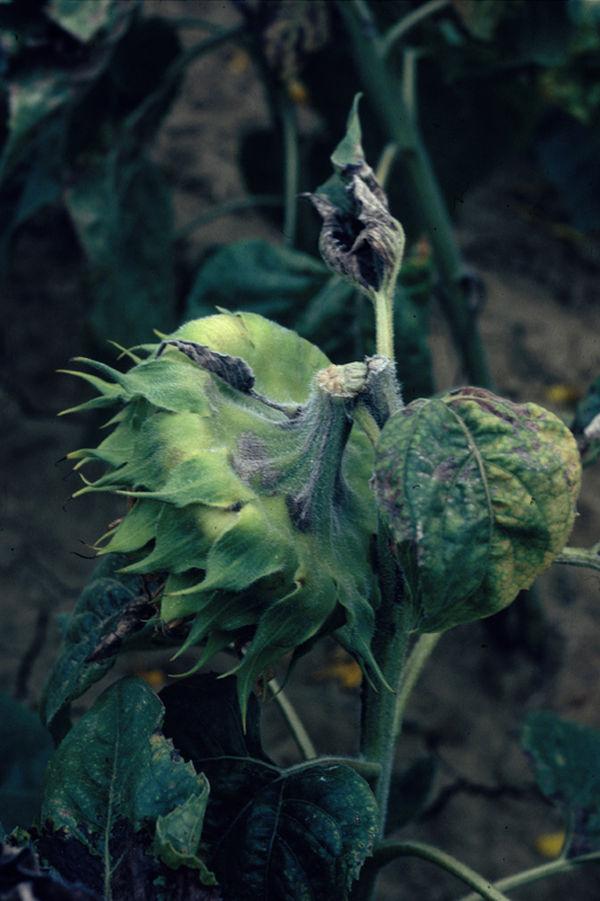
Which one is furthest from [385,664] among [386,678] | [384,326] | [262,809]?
[384,326]

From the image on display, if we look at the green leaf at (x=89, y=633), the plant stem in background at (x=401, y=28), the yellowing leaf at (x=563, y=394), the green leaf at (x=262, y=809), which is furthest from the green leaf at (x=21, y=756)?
the yellowing leaf at (x=563, y=394)

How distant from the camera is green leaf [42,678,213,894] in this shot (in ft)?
2.57

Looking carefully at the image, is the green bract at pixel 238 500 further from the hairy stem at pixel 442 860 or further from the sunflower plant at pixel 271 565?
the hairy stem at pixel 442 860

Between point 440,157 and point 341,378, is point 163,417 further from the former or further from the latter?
point 440,157

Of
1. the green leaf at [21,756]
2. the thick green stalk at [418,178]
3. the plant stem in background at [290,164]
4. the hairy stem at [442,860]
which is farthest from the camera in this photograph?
the plant stem in background at [290,164]

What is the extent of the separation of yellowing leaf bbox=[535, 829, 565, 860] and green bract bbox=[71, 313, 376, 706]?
41.2 inches

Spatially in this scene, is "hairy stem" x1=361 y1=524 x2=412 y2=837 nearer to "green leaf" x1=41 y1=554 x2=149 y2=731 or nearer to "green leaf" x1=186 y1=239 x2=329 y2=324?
"green leaf" x1=41 y1=554 x2=149 y2=731

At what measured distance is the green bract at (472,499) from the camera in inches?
26.2

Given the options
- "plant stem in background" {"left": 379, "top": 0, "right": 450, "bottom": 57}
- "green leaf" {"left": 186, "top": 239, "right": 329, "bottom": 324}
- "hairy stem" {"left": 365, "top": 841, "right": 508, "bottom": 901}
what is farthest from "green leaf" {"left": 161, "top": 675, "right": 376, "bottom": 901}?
"plant stem in background" {"left": 379, "top": 0, "right": 450, "bottom": 57}

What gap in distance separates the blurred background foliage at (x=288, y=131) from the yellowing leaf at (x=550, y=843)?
0.73 m

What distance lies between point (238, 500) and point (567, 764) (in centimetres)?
72

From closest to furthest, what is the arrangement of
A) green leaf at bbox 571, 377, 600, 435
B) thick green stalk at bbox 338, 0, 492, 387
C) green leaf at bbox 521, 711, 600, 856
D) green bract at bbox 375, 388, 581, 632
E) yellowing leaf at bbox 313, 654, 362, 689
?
1. green bract at bbox 375, 388, 581, 632
2. green leaf at bbox 571, 377, 600, 435
3. green leaf at bbox 521, 711, 600, 856
4. thick green stalk at bbox 338, 0, 492, 387
5. yellowing leaf at bbox 313, 654, 362, 689

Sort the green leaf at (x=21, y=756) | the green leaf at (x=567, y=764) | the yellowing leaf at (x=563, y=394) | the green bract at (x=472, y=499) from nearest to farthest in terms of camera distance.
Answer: the green bract at (x=472, y=499) → the green leaf at (x=567, y=764) → the green leaf at (x=21, y=756) → the yellowing leaf at (x=563, y=394)

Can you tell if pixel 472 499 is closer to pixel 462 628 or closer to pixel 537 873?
pixel 537 873
